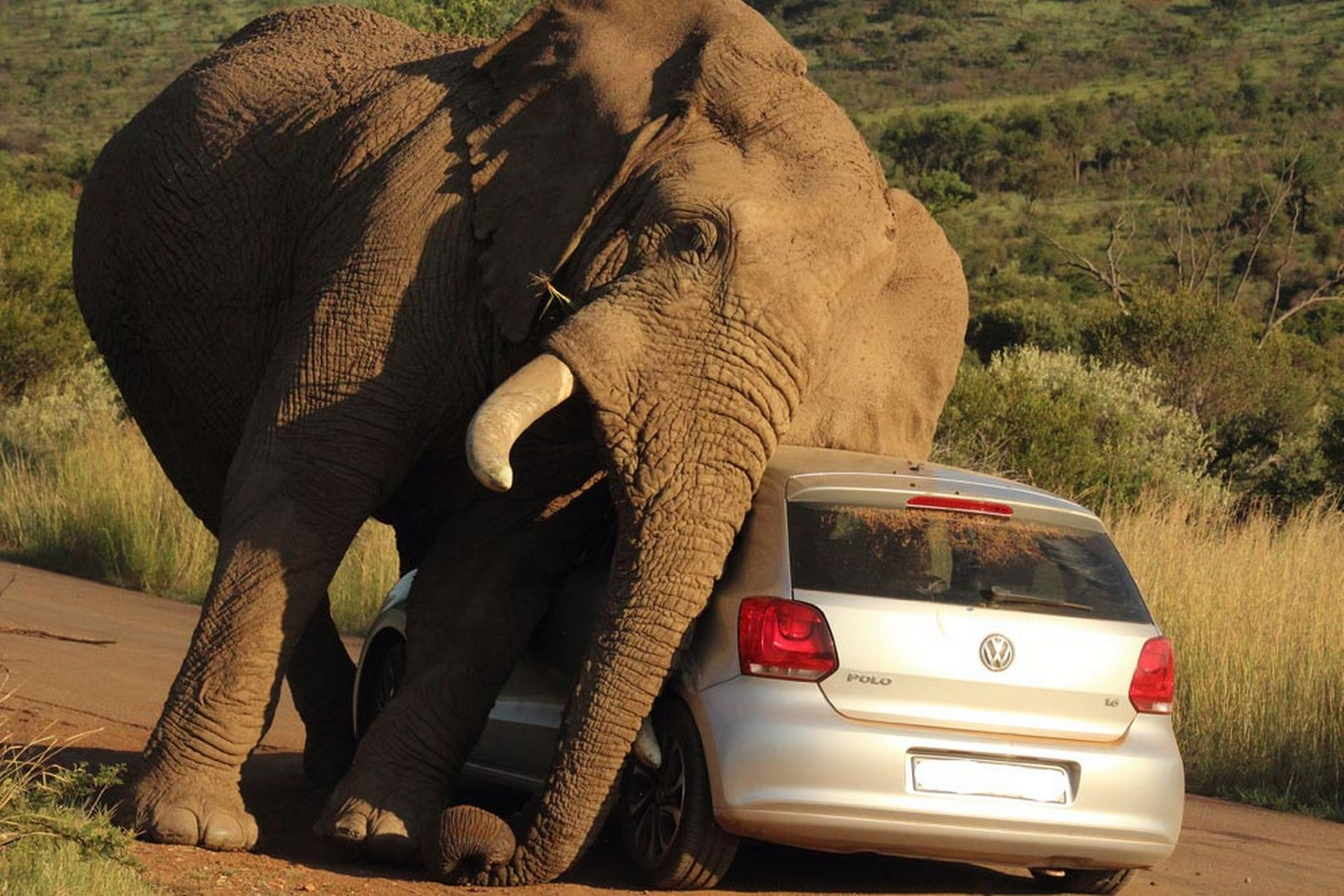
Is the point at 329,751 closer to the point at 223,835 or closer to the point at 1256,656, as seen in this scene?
the point at 223,835

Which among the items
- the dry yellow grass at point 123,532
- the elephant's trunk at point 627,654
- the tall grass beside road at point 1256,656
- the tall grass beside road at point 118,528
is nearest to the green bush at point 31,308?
the tall grass beside road at point 118,528

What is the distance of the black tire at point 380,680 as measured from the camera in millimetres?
9500

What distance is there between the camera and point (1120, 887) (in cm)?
798

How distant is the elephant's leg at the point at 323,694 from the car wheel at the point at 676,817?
2570 mm

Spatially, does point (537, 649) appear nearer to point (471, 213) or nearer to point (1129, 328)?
point (471, 213)

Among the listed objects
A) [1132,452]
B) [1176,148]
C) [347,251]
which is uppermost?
[347,251]

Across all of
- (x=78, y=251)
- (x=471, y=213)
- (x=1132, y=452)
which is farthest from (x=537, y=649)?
(x=1132, y=452)

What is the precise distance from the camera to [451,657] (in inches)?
332

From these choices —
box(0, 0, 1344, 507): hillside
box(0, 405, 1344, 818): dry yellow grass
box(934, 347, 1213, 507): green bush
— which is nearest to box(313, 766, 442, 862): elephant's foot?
box(0, 405, 1344, 818): dry yellow grass

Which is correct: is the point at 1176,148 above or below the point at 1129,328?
below

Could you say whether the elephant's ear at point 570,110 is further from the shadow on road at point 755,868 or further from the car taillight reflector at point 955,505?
the shadow on road at point 755,868

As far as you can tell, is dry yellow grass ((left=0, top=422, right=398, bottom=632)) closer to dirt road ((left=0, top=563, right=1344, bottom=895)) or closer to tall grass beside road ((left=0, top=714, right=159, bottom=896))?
dirt road ((left=0, top=563, right=1344, bottom=895))

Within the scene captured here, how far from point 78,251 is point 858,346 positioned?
517cm

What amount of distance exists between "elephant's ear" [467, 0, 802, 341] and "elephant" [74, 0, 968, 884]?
13 millimetres
